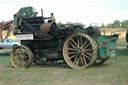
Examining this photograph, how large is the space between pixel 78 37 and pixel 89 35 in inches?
25.6

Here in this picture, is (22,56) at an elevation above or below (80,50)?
below

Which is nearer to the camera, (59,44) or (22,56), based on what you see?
(59,44)

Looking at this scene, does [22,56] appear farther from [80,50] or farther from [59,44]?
[80,50]

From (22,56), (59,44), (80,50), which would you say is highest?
(59,44)

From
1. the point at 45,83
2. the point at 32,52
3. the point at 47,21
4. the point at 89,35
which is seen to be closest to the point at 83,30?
the point at 89,35

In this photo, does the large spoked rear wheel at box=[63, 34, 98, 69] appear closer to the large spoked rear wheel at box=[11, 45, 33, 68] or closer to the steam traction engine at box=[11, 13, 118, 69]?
the steam traction engine at box=[11, 13, 118, 69]

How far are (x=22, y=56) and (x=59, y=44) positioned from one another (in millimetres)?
1706

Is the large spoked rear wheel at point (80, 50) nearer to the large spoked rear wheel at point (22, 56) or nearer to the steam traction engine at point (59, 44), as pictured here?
the steam traction engine at point (59, 44)

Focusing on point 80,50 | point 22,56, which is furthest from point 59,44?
point 22,56

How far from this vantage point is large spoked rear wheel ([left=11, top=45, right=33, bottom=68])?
36.0 ft

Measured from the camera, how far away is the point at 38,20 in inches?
457

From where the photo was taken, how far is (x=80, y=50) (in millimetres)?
10109

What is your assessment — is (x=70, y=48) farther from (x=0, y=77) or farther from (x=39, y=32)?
(x=0, y=77)

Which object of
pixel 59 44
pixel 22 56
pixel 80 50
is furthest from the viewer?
pixel 22 56
